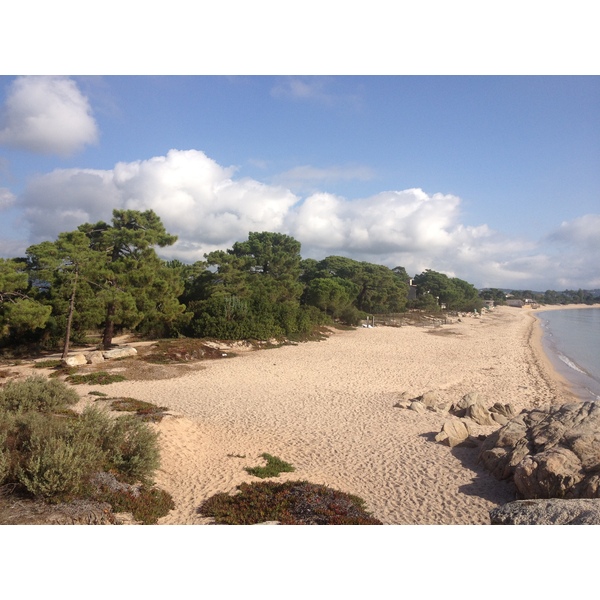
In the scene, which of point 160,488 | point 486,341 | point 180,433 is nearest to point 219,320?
point 180,433

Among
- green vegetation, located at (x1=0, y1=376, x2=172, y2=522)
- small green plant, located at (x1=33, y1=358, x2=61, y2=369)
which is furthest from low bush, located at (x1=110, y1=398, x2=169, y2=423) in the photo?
small green plant, located at (x1=33, y1=358, x2=61, y2=369)

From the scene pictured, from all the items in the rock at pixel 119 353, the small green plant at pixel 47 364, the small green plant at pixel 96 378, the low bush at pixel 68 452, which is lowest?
the small green plant at pixel 47 364

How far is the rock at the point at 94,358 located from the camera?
16.1m

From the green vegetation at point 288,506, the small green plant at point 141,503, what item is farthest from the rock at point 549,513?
the small green plant at point 141,503

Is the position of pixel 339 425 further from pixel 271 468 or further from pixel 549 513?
pixel 549 513

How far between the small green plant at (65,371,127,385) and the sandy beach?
428 mm

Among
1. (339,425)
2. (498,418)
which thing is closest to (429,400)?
(498,418)

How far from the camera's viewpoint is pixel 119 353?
17.0 meters

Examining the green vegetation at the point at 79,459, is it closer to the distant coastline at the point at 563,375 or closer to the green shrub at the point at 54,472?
the green shrub at the point at 54,472

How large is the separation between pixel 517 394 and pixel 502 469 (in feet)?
30.4

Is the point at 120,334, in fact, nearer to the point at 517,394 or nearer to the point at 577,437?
the point at 517,394

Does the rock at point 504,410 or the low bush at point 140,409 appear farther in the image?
the rock at point 504,410

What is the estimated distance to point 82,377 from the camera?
44.1 ft

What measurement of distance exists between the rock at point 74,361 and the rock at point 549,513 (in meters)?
14.9
